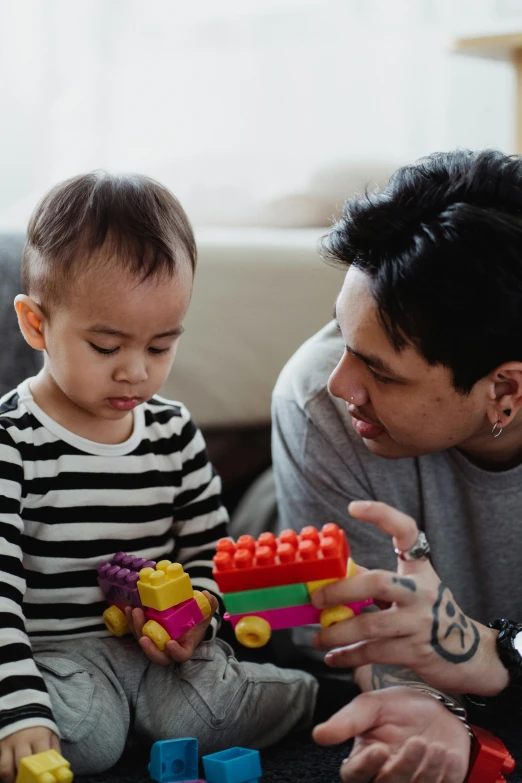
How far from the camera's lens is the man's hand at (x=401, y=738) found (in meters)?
0.89

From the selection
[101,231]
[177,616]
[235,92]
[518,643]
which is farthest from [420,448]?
[235,92]

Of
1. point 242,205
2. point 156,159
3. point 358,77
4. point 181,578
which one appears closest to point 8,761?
point 181,578

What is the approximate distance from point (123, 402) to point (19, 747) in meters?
0.38

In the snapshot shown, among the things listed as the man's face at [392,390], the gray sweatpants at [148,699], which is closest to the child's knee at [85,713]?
the gray sweatpants at [148,699]

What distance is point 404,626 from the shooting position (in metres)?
0.90

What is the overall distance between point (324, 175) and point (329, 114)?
1.93ft

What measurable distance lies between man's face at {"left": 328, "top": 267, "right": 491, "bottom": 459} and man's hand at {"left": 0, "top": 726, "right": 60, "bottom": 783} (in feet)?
1.58

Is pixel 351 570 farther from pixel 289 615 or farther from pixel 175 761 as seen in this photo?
pixel 175 761

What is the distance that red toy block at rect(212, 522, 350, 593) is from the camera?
876 millimetres

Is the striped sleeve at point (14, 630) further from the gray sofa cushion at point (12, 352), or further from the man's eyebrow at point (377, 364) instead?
the man's eyebrow at point (377, 364)

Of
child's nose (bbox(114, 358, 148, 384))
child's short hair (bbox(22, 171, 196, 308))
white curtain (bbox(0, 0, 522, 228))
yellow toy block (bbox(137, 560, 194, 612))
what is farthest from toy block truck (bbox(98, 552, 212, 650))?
white curtain (bbox(0, 0, 522, 228))

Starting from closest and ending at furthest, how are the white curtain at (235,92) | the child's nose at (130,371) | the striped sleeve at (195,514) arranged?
the child's nose at (130,371) < the striped sleeve at (195,514) < the white curtain at (235,92)

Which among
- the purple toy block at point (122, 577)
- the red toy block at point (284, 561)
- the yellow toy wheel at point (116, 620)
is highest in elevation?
the red toy block at point (284, 561)

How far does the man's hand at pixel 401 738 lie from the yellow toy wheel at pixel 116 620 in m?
0.30
